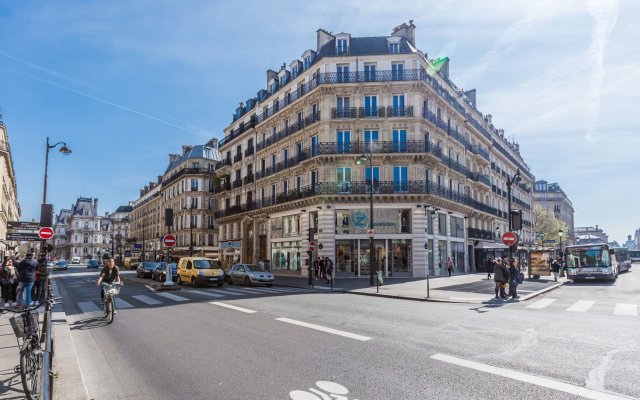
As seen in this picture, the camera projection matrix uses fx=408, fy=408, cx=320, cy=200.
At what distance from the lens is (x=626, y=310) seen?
12047 mm

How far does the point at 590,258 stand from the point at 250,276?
21883mm

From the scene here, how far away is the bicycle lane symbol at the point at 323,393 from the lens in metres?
4.71

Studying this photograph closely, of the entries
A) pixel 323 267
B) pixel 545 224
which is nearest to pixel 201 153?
pixel 323 267

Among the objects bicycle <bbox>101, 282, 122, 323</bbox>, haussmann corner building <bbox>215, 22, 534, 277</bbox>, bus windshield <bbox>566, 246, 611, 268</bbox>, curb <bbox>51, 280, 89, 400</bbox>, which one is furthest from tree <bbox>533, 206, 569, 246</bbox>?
curb <bbox>51, 280, 89, 400</bbox>

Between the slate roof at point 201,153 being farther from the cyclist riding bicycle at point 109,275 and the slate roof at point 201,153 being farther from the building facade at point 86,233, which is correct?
the building facade at point 86,233

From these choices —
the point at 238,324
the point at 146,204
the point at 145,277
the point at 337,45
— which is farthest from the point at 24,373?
the point at 146,204

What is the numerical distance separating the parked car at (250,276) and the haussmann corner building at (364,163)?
6.74 metres

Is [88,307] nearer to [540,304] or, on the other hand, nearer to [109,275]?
[109,275]

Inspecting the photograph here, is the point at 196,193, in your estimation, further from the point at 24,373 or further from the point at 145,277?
the point at 24,373

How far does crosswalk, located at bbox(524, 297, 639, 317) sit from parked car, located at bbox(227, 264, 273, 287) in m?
13.4

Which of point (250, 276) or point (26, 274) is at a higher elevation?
point (26, 274)

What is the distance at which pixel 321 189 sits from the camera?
29.4 meters

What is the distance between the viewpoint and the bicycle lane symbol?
15.5 feet

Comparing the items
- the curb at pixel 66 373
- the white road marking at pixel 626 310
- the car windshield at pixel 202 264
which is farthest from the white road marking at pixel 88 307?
the white road marking at pixel 626 310
